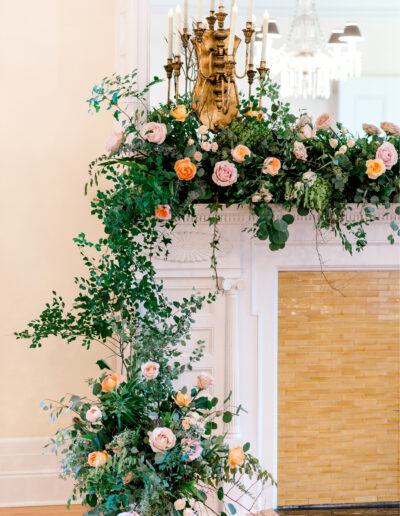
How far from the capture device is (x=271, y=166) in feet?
7.06

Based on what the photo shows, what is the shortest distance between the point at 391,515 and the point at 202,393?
3.12 feet

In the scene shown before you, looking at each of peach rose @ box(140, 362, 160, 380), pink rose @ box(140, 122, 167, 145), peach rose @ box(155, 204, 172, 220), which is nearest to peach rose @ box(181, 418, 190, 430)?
peach rose @ box(140, 362, 160, 380)

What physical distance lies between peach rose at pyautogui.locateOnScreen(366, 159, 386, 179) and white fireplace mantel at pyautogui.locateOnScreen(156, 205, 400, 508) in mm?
221

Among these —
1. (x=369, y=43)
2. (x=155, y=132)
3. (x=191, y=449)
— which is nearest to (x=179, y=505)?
(x=191, y=449)

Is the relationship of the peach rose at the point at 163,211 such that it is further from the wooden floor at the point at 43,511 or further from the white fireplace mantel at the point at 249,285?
the wooden floor at the point at 43,511

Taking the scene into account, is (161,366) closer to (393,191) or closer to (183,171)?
(183,171)

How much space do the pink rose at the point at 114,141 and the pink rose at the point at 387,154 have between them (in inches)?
36.4

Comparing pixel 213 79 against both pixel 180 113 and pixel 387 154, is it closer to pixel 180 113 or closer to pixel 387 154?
pixel 180 113

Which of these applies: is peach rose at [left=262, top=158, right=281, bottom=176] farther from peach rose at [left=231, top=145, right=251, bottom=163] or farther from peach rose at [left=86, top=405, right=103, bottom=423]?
peach rose at [left=86, top=405, right=103, bottom=423]

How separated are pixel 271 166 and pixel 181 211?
0.37 meters

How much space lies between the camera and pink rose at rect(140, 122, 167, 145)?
2.15m

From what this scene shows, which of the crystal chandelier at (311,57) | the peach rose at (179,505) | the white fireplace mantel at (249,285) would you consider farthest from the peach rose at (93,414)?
the crystal chandelier at (311,57)

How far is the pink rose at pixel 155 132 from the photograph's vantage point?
215 cm

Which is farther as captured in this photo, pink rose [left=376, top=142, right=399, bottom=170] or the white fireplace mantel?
the white fireplace mantel
